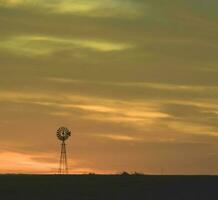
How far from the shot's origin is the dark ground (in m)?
98.0

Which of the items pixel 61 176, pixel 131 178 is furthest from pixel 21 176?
pixel 131 178

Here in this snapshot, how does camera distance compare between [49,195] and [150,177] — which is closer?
[49,195]

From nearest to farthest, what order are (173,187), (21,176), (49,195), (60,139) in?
(49,195) < (173,187) < (21,176) < (60,139)

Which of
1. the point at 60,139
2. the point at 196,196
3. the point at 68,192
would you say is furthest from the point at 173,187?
the point at 60,139

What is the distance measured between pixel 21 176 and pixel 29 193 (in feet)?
52.1

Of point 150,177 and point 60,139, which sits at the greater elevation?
point 60,139

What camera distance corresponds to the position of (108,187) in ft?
334

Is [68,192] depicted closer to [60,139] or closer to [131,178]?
[131,178]

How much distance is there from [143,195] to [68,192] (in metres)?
7.22

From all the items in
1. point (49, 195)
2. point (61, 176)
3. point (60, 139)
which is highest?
point (60, 139)

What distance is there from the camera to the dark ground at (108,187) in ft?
322

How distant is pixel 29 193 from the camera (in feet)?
323

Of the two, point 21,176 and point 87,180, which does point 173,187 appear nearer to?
point 87,180

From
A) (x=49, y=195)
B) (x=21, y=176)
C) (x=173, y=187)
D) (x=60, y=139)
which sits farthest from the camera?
(x=60, y=139)
